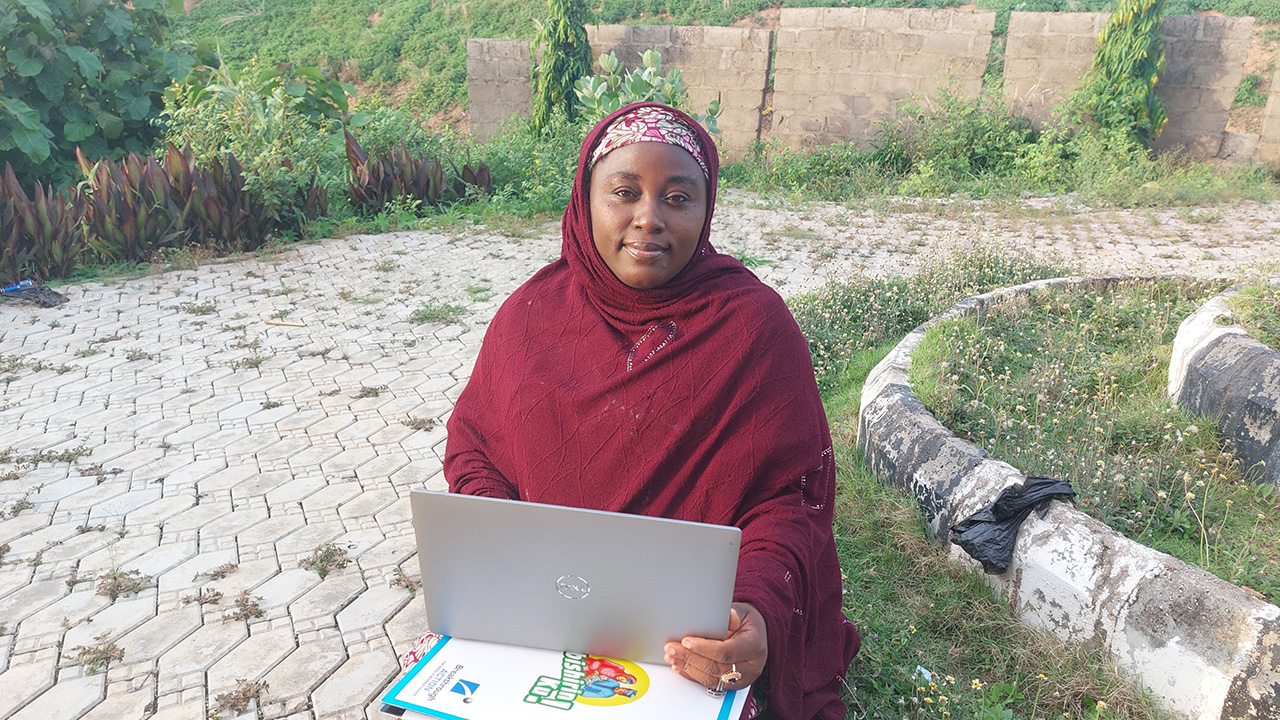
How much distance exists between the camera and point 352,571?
11.0 feet

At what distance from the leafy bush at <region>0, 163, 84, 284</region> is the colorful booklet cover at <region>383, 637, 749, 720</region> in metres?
6.55

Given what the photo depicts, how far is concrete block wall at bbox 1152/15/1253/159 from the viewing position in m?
9.93

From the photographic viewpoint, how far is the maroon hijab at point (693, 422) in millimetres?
1909

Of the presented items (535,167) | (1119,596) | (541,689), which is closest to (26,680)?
(541,689)

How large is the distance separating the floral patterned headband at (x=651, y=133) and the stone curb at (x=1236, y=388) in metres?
2.53

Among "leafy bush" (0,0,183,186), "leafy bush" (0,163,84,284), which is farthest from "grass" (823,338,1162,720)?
"leafy bush" (0,0,183,186)

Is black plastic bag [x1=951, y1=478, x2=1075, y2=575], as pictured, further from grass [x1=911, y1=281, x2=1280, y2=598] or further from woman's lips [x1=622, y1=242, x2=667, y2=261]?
woman's lips [x1=622, y1=242, x2=667, y2=261]

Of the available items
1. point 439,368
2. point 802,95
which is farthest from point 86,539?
point 802,95

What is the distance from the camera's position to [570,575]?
1559 mm

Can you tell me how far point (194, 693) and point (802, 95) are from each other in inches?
407

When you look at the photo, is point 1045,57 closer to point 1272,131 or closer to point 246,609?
point 1272,131

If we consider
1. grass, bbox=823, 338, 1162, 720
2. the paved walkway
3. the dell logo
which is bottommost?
the paved walkway

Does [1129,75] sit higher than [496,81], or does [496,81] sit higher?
[1129,75]

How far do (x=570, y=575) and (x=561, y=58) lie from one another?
34.8ft
